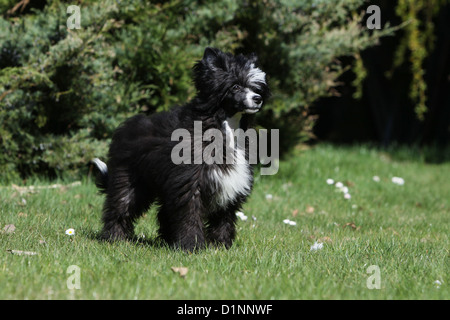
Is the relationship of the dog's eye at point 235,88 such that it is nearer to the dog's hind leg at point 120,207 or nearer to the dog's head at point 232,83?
the dog's head at point 232,83

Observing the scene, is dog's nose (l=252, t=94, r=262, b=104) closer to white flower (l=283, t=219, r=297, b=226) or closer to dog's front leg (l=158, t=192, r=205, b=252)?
dog's front leg (l=158, t=192, r=205, b=252)

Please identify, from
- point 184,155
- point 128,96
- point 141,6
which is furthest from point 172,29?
point 184,155

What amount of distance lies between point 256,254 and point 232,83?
1.32m

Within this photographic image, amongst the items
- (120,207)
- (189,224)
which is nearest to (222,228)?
(189,224)

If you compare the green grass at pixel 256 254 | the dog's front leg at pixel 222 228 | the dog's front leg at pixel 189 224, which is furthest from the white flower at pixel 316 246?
the dog's front leg at pixel 189 224

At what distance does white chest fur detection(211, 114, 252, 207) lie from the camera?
4430 millimetres

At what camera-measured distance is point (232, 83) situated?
14.4ft

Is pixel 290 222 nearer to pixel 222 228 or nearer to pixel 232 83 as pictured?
pixel 222 228

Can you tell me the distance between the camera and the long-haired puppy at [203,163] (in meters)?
4.40

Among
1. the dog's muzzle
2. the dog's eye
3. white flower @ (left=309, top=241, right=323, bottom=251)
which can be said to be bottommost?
white flower @ (left=309, top=241, right=323, bottom=251)

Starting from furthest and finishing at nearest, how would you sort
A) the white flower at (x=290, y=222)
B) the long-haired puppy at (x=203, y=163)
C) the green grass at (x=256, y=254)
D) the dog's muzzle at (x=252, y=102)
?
the white flower at (x=290, y=222) < the long-haired puppy at (x=203, y=163) < the dog's muzzle at (x=252, y=102) < the green grass at (x=256, y=254)

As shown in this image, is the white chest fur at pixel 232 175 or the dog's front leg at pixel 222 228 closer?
the white chest fur at pixel 232 175

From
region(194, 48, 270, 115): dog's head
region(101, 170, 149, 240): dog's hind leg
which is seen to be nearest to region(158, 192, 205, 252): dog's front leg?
region(101, 170, 149, 240): dog's hind leg

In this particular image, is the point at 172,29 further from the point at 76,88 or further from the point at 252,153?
the point at 252,153
